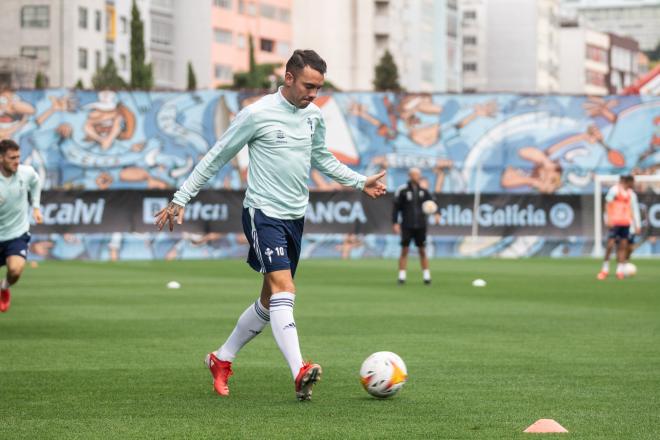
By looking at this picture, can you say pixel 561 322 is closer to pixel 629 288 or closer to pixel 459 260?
pixel 629 288

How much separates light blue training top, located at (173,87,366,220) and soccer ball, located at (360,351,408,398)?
1.09 m

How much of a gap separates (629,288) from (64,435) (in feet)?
54.8

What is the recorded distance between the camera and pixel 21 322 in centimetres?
1605

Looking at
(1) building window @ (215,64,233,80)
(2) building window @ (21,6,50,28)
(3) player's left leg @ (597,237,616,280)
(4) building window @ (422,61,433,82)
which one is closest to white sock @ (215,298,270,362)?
(3) player's left leg @ (597,237,616,280)

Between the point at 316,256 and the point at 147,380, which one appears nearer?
the point at 147,380

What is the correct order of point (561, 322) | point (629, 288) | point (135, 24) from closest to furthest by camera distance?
point (561, 322)
point (629, 288)
point (135, 24)

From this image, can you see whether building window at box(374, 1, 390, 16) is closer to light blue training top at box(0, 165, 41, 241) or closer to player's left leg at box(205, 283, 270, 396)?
light blue training top at box(0, 165, 41, 241)

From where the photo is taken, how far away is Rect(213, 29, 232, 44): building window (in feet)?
346

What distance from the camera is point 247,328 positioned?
974cm

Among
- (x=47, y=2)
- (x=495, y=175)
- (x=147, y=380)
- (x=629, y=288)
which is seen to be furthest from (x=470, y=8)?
(x=147, y=380)

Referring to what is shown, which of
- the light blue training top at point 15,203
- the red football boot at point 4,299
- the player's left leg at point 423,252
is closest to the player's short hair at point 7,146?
the light blue training top at point 15,203

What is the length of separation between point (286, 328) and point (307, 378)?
0.44 meters

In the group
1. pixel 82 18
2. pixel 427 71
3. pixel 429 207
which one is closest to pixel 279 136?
pixel 429 207

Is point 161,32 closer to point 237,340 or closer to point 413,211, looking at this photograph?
point 413,211
